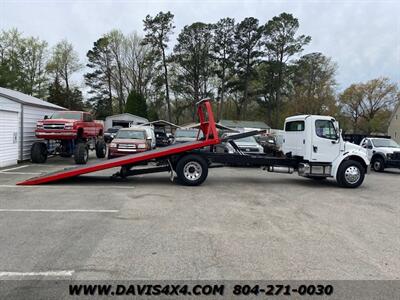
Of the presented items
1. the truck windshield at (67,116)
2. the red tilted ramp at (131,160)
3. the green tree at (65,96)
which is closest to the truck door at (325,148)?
the red tilted ramp at (131,160)

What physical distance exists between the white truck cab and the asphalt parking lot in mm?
870

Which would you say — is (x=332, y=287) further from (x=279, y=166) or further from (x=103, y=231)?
(x=279, y=166)

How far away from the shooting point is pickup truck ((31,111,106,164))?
16.1m

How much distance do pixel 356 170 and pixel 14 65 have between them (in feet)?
180

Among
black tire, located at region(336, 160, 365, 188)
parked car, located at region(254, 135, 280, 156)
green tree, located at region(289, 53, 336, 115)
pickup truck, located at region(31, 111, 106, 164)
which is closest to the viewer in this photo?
black tire, located at region(336, 160, 365, 188)

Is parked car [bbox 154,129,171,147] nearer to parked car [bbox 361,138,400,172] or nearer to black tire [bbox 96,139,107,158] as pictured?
black tire [bbox 96,139,107,158]

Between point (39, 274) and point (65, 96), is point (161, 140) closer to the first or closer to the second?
point (39, 274)

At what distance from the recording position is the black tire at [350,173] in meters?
11.2

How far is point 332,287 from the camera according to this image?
3.96 meters

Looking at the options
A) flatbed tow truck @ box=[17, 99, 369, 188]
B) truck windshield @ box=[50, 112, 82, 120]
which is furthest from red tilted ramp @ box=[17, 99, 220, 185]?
truck windshield @ box=[50, 112, 82, 120]

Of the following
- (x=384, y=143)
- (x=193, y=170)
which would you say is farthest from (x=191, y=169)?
(x=384, y=143)

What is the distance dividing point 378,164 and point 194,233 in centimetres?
1491

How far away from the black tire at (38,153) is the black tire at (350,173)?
12.8m

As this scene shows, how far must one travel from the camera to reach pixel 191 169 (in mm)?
10797
